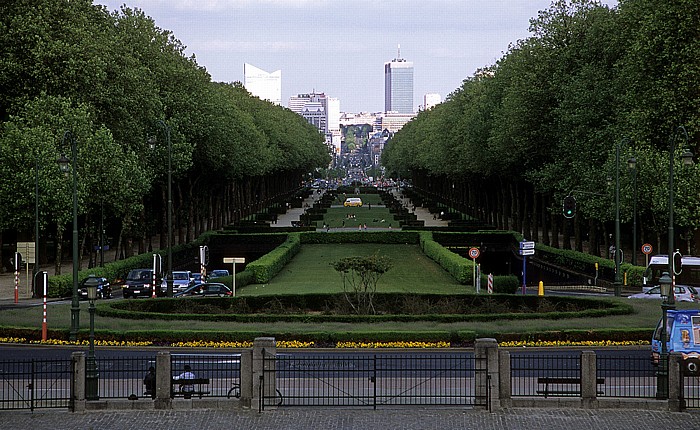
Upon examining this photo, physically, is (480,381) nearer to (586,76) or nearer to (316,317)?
(316,317)

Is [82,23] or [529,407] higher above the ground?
[82,23]

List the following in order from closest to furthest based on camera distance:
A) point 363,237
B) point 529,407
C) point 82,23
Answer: point 529,407, point 82,23, point 363,237

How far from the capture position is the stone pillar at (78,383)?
24078 millimetres

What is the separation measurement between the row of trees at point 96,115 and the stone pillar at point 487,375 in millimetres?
29065

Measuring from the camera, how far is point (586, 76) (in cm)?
6862

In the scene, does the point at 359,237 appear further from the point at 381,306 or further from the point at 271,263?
the point at 381,306

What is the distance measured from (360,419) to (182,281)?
112 ft

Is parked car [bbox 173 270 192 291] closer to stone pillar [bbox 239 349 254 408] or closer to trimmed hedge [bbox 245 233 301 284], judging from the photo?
trimmed hedge [bbox 245 233 301 284]

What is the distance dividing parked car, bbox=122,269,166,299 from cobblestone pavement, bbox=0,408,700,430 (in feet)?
99.6

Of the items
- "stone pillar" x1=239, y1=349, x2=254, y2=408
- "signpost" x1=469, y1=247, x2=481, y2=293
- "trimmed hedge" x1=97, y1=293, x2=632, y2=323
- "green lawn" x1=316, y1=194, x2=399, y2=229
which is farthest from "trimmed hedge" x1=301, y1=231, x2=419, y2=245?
"stone pillar" x1=239, y1=349, x2=254, y2=408

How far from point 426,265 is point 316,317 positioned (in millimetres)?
32663

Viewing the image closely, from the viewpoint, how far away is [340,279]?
57781 millimetres

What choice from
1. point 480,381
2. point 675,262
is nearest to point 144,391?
point 480,381

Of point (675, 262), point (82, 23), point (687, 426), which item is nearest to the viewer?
point (687, 426)
